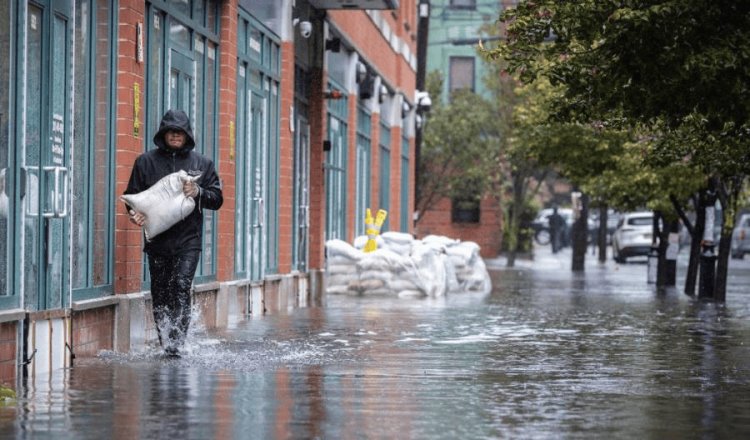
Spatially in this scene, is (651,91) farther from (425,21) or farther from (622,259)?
(622,259)

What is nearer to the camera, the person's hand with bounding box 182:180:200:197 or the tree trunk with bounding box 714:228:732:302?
the person's hand with bounding box 182:180:200:197

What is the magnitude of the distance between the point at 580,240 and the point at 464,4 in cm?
1593

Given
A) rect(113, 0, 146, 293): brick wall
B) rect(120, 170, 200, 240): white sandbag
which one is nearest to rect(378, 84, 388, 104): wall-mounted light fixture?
rect(113, 0, 146, 293): brick wall

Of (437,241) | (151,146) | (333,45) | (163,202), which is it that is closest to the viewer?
(163,202)

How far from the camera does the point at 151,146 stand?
52.6 feet

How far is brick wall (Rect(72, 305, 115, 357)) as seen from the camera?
13.2 m

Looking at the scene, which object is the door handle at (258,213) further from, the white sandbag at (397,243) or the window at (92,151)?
the white sandbag at (397,243)

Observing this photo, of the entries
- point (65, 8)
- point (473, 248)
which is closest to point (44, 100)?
point (65, 8)

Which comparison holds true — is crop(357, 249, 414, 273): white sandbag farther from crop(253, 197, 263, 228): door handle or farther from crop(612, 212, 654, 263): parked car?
crop(612, 212, 654, 263): parked car

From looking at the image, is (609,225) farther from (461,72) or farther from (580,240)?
(580,240)

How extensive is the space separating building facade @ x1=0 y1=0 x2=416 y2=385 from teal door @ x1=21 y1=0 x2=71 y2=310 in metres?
0.01

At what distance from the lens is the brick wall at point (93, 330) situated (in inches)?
520

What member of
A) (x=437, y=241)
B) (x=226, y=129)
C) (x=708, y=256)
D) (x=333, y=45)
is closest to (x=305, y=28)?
(x=333, y=45)

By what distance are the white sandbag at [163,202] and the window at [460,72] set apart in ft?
169
